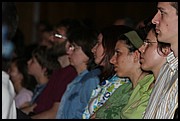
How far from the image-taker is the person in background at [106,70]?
361 cm

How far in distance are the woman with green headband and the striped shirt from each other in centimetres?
50

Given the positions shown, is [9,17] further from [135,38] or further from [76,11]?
[76,11]

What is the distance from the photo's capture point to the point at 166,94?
2371mm

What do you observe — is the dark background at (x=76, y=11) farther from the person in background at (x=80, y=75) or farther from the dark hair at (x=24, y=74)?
the person in background at (x=80, y=75)

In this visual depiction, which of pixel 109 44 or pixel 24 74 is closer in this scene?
pixel 109 44

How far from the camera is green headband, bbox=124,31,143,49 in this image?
3264mm

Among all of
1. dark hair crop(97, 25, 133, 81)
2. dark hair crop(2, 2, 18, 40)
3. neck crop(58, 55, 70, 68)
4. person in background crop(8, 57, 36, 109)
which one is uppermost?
dark hair crop(2, 2, 18, 40)

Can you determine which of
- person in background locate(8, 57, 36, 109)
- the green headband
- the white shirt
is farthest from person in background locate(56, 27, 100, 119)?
the white shirt

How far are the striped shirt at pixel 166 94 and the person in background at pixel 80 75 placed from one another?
4.85ft

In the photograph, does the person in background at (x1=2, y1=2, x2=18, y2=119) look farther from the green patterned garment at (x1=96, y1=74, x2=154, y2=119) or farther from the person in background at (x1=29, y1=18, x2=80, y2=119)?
the person in background at (x1=29, y1=18, x2=80, y2=119)

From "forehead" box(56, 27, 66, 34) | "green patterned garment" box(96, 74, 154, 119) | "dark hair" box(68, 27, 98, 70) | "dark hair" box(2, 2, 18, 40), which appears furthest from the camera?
"forehead" box(56, 27, 66, 34)

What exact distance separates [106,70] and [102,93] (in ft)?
0.50

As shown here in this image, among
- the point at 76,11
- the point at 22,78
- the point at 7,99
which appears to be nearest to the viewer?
the point at 7,99

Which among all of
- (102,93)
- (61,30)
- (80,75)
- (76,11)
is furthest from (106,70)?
(76,11)
